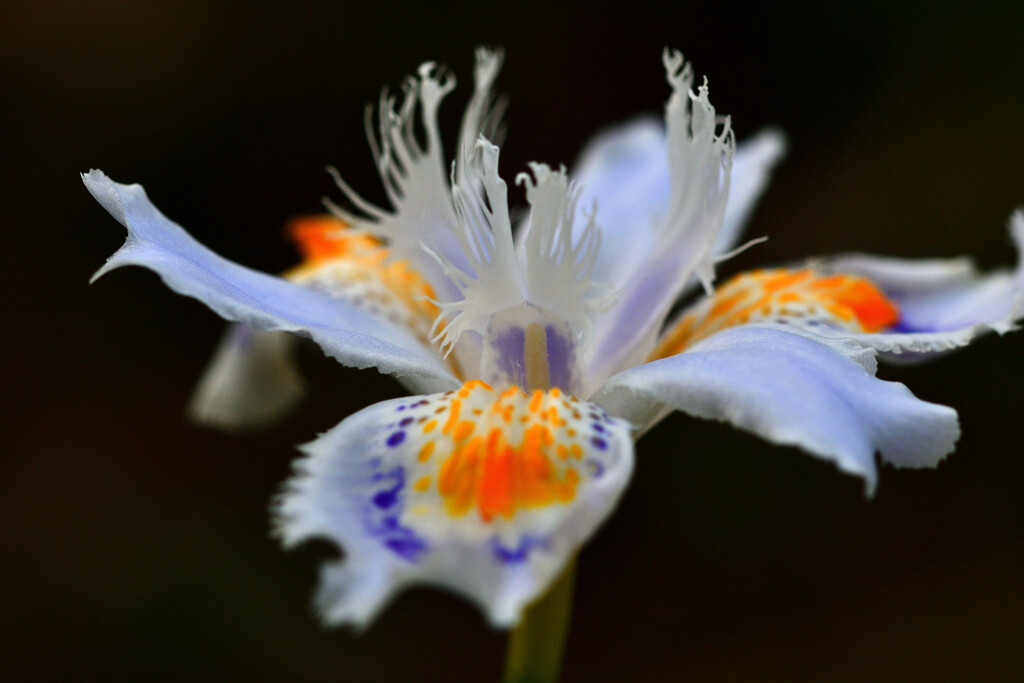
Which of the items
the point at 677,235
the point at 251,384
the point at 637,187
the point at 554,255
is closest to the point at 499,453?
the point at 554,255

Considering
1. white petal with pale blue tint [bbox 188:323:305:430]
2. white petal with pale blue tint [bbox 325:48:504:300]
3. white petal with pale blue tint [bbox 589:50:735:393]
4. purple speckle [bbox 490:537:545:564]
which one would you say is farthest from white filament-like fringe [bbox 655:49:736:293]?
white petal with pale blue tint [bbox 188:323:305:430]

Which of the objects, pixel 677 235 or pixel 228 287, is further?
pixel 677 235

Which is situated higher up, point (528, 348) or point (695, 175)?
point (695, 175)

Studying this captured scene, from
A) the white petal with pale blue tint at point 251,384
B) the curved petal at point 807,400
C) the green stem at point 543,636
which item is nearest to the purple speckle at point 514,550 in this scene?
the curved petal at point 807,400

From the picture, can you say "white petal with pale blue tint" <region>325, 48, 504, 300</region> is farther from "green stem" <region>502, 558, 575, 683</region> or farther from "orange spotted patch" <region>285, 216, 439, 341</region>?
"green stem" <region>502, 558, 575, 683</region>

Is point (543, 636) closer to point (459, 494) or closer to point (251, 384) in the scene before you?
point (459, 494)

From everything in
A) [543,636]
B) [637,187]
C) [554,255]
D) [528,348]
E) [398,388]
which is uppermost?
[554,255]
